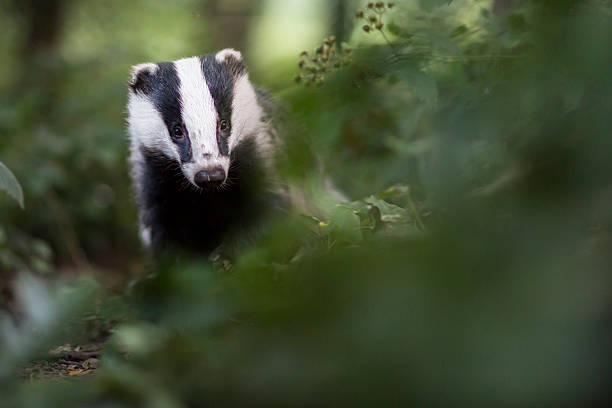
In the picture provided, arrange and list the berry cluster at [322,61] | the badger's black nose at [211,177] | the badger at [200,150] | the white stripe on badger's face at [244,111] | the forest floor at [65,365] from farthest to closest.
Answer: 1. the white stripe on badger's face at [244,111]
2. the badger at [200,150]
3. the badger's black nose at [211,177]
4. the berry cluster at [322,61]
5. the forest floor at [65,365]

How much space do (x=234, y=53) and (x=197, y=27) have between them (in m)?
5.73

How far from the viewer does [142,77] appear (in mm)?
3094

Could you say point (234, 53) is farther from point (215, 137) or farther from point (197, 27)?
point (197, 27)

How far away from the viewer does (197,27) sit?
851 centimetres

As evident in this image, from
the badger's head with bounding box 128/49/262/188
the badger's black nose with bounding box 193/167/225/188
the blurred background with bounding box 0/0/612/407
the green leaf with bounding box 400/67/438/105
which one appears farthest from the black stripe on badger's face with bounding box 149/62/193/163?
the green leaf with bounding box 400/67/438/105

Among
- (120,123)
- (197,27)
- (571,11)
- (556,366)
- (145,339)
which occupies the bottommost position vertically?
(556,366)

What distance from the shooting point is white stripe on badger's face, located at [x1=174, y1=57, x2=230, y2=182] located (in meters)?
2.72

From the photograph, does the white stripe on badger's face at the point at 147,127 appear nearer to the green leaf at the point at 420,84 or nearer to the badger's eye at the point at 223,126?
the badger's eye at the point at 223,126

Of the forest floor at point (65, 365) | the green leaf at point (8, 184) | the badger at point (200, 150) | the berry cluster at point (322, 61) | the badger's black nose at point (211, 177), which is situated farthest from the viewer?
the badger at point (200, 150)

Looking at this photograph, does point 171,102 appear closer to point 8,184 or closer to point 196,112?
point 196,112

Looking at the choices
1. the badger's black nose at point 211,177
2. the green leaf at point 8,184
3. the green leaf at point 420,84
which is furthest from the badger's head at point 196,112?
the green leaf at point 420,84

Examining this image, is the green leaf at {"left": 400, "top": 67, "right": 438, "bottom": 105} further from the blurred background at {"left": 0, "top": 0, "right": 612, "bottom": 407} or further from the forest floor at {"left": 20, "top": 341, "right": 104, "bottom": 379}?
the forest floor at {"left": 20, "top": 341, "right": 104, "bottom": 379}

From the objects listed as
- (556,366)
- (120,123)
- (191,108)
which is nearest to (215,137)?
(191,108)

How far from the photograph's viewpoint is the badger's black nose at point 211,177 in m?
2.66
